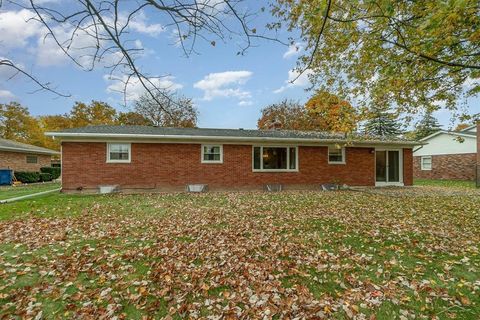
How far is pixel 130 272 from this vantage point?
3.94m

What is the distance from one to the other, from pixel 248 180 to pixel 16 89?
11.3 metres

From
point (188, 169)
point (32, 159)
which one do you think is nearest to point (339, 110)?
point (188, 169)

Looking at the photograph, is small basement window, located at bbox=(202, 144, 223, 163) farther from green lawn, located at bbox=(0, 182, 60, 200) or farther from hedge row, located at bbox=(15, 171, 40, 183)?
hedge row, located at bbox=(15, 171, 40, 183)

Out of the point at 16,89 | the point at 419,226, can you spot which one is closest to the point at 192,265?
the point at 16,89

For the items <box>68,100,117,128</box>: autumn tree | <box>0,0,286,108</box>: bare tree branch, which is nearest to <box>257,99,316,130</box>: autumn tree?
<box>68,100,117,128</box>: autumn tree

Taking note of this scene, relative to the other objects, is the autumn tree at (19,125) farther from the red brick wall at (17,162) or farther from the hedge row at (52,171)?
the hedge row at (52,171)

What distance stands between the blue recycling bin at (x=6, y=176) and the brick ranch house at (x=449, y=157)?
30146mm

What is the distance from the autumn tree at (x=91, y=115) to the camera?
33031 mm

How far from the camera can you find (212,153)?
43.8 ft

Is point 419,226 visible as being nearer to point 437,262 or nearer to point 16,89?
point 437,262

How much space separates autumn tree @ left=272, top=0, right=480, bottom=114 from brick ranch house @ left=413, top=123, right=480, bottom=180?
1473 cm

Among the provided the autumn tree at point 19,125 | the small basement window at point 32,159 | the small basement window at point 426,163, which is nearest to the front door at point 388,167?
the small basement window at point 426,163

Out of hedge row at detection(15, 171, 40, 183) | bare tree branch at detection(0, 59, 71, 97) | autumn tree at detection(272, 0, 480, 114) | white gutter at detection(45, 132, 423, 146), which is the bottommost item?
hedge row at detection(15, 171, 40, 183)

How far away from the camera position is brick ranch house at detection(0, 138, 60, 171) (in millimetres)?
19609
